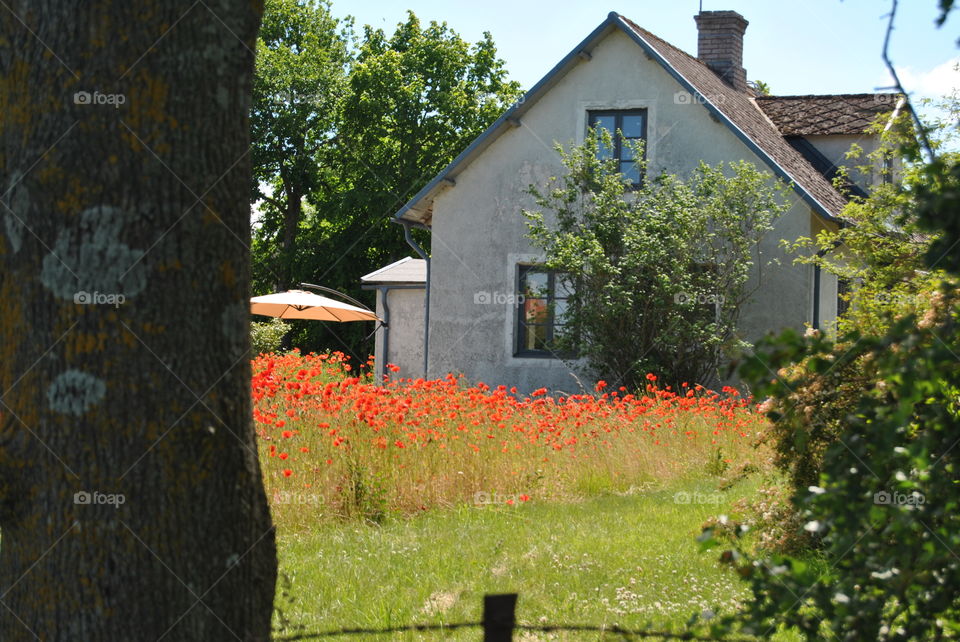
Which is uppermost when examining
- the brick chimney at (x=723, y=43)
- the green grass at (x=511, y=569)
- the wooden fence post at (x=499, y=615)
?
the brick chimney at (x=723, y=43)

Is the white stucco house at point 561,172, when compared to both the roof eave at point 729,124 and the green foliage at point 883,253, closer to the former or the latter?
the roof eave at point 729,124

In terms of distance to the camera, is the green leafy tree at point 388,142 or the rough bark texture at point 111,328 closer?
the rough bark texture at point 111,328

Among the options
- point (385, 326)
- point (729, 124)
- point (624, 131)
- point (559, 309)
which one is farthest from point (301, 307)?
point (729, 124)

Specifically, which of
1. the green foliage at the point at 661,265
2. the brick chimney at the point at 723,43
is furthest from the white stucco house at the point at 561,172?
the brick chimney at the point at 723,43

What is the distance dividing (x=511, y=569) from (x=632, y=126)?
12543 mm

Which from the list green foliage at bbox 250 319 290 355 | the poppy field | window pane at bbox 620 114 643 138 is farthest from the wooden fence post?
green foliage at bbox 250 319 290 355

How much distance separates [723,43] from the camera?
2086 cm

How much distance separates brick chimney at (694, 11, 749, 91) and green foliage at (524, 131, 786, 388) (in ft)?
19.0

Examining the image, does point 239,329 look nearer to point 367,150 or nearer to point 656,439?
point 656,439

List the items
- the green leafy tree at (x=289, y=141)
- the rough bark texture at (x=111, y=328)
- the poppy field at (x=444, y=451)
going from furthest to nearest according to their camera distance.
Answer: the green leafy tree at (x=289, y=141) → the poppy field at (x=444, y=451) → the rough bark texture at (x=111, y=328)

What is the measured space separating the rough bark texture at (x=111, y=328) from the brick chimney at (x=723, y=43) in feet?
63.9

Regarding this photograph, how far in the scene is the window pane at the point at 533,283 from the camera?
17359 millimetres

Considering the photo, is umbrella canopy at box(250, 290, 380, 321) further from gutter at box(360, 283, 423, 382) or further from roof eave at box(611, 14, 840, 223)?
roof eave at box(611, 14, 840, 223)

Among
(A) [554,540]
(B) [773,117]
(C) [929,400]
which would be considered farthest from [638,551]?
(B) [773,117]
